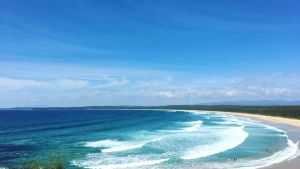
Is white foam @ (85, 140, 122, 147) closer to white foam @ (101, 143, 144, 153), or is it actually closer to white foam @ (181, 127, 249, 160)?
white foam @ (101, 143, 144, 153)

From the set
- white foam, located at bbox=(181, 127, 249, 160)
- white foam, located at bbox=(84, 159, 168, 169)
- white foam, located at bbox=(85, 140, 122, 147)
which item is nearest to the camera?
white foam, located at bbox=(84, 159, 168, 169)

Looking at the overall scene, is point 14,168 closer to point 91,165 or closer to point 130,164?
point 91,165

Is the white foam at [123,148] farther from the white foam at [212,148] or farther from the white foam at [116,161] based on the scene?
the white foam at [212,148]

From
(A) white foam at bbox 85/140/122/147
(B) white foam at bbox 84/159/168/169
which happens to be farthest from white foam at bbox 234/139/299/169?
(A) white foam at bbox 85/140/122/147

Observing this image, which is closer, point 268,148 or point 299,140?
point 268,148

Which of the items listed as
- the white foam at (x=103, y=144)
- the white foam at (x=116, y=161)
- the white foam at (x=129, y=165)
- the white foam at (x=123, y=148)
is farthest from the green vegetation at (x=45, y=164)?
the white foam at (x=103, y=144)

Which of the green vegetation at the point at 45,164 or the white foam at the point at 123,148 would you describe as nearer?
the green vegetation at the point at 45,164

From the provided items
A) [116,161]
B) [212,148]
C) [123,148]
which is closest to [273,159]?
[212,148]

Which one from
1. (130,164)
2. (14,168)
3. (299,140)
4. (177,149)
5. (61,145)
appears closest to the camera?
(14,168)

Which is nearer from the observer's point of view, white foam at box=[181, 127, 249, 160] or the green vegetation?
the green vegetation

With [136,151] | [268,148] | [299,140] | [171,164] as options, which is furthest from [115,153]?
[299,140]

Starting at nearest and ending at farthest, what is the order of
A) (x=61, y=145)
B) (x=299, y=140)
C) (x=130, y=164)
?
(x=130, y=164)
(x=61, y=145)
(x=299, y=140)
